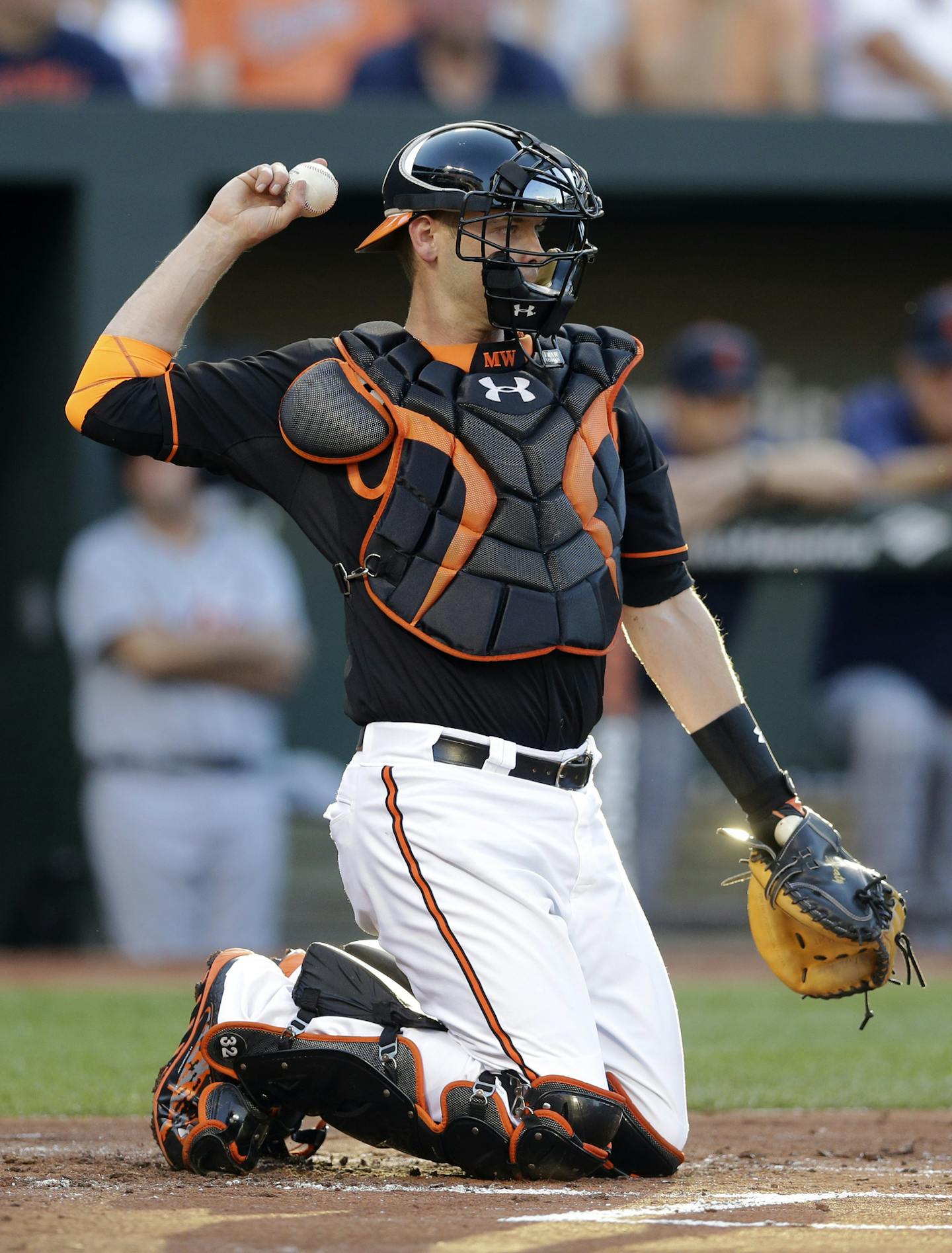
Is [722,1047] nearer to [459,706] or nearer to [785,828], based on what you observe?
[785,828]

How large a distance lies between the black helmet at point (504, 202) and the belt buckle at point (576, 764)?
29.0 inches

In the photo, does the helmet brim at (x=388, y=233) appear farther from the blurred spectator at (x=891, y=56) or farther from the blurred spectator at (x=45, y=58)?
the blurred spectator at (x=891, y=56)

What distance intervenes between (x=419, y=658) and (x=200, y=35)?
541 cm

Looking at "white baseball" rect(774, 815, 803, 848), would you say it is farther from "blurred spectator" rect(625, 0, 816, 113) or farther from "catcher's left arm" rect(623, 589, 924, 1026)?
"blurred spectator" rect(625, 0, 816, 113)

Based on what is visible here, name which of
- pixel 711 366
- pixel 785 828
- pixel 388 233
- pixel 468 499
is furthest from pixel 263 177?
pixel 711 366

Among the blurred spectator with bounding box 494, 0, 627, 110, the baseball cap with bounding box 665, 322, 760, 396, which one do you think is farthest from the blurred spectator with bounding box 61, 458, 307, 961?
the blurred spectator with bounding box 494, 0, 627, 110

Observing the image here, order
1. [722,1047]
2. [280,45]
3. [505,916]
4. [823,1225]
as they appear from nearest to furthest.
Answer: [823,1225] → [505,916] → [722,1047] → [280,45]

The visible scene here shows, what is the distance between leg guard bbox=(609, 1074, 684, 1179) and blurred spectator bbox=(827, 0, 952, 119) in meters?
6.07

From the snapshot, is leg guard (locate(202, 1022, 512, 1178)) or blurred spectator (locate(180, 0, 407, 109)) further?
blurred spectator (locate(180, 0, 407, 109))

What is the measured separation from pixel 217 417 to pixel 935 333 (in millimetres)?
4998

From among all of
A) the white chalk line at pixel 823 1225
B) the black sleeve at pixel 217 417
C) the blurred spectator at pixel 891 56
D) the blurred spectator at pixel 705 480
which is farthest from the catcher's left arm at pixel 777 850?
the blurred spectator at pixel 891 56

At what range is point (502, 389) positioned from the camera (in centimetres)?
321

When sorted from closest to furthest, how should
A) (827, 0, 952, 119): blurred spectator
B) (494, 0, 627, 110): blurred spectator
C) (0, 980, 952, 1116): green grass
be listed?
1. (0, 980, 952, 1116): green grass
2. (494, 0, 627, 110): blurred spectator
3. (827, 0, 952, 119): blurred spectator

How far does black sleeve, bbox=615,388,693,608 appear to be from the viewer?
3.37 m
